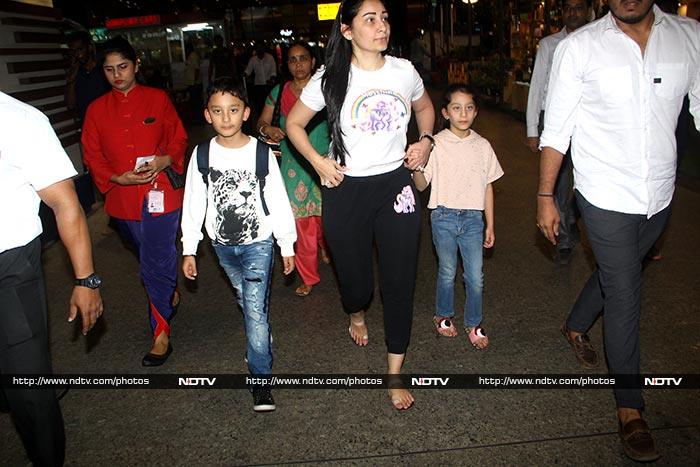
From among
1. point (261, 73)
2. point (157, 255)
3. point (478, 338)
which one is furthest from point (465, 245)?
point (261, 73)

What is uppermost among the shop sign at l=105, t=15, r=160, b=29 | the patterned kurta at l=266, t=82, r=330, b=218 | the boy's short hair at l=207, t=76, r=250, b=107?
the shop sign at l=105, t=15, r=160, b=29

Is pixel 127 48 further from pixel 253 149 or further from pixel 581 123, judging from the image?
pixel 581 123

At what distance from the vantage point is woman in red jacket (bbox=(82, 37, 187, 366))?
12.8 ft

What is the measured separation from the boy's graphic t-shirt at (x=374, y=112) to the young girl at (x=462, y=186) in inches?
21.7

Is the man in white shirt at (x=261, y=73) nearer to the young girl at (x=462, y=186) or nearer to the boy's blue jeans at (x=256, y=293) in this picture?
the young girl at (x=462, y=186)

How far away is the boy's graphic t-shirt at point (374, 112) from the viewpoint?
10.4ft

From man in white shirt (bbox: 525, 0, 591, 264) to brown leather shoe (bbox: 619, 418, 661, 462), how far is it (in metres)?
2.66

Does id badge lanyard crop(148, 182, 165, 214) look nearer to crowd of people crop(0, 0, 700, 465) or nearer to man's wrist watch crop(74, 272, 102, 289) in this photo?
crowd of people crop(0, 0, 700, 465)

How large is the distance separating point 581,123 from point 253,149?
5.85 ft

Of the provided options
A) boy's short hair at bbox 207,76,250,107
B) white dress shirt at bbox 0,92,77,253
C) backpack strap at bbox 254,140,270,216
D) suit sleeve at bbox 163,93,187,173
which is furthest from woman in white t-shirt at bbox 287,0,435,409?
white dress shirt at bbox 0,92,77,253

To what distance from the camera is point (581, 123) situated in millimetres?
3092

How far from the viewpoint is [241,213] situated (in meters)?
3.37

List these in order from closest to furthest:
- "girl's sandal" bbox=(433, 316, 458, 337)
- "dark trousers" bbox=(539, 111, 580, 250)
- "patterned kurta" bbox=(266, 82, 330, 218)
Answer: "girl's sandal" bbox=(433, 316, 458, 337), "patterned kurta" bbox=(266, 82, 330, 218), "dark trousers" bbox=(539, 111, 580, 250)

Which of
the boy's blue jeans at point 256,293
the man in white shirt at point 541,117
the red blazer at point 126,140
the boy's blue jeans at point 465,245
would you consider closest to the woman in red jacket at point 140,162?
the red blazer at point 126,140
